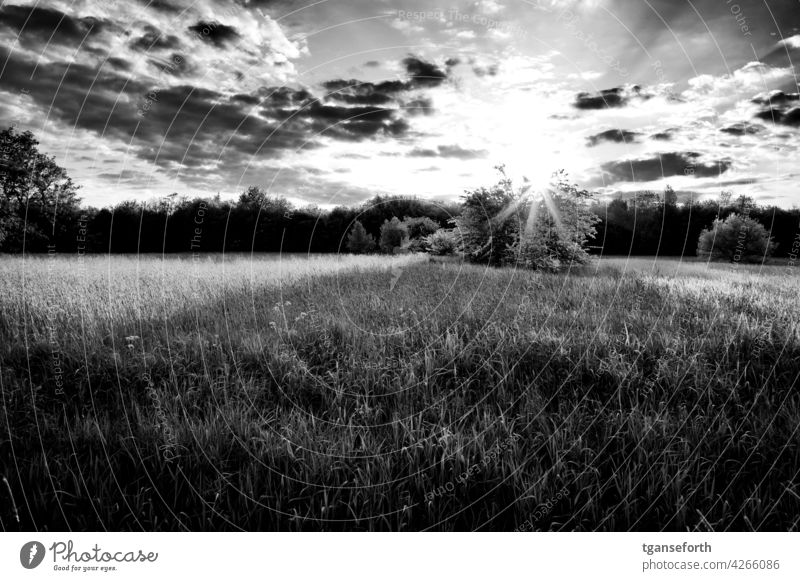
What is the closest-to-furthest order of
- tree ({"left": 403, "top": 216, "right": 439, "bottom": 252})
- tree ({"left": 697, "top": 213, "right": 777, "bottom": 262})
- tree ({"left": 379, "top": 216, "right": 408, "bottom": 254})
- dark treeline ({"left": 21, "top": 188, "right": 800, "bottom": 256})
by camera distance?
dark treeline ({"left": 21, "top": 188, "right": 800, "bottom": 256})
tree ({"left": 697, "top": 213, "right": 777, "bottom": 262})
tree ({"left": 403, "top": 216, "right": 439, "bottom": 252})
tree ({"left": 379, "top": 216, "right": 408, "bottom": 254})

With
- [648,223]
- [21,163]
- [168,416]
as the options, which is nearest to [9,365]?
[21,163]

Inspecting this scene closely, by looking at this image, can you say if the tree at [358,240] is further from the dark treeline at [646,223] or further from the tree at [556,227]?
the dark treeline at [646,223]

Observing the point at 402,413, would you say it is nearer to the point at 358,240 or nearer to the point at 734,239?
the point at 358,240

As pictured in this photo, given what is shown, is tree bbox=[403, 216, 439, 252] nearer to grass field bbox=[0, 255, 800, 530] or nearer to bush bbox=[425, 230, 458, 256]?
bush bbox=[425, 230, 458, 256]

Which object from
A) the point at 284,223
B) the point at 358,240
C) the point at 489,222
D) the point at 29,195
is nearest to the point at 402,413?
the point at 29,195

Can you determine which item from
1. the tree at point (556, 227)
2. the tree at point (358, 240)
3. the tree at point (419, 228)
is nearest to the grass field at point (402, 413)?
the tree at point (556, 227)

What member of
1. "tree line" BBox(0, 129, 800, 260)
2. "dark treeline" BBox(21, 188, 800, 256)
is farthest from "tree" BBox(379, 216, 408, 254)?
"dark treeline" BBox(21, 188, 800, 256)

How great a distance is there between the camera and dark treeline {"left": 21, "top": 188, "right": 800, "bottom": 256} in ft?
18.4

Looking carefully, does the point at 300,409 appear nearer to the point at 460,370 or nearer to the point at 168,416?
the point at 168,416

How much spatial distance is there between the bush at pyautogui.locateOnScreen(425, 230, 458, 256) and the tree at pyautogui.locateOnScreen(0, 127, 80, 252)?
12.8 m

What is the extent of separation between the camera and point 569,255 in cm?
1497

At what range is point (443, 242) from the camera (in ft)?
57.1

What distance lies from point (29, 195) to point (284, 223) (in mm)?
8487
